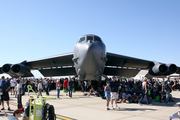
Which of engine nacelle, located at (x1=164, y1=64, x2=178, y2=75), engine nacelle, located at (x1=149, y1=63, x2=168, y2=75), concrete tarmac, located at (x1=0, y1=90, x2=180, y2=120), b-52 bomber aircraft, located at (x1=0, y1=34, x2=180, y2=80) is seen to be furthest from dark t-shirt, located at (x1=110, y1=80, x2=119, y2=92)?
engine nacelle, located at (x1=164, y1=64, x2=178, y2=75)

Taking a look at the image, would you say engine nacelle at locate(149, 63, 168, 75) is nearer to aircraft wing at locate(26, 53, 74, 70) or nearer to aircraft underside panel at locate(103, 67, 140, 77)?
aircraft underside panel at locate(103, 67, 140, 77)

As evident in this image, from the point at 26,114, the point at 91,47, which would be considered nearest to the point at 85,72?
the point at 91,47

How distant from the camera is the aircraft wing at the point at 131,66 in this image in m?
13.0

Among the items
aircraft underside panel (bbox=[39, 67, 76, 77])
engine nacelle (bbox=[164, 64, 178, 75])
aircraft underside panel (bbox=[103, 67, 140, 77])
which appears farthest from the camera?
aircraft underside panel (bbox=[39, 67, 76, 77])

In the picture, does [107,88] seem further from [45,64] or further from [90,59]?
[45,64]

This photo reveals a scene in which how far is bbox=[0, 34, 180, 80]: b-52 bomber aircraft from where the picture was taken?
10742 millimetres

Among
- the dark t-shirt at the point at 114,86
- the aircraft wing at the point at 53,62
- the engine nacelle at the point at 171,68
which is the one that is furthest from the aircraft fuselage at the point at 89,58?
the engine nacelle at the point at 171,68

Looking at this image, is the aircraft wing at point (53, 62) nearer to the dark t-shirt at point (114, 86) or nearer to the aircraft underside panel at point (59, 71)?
the aircraft underside panel at point (59, 71)

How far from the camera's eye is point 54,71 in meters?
19.6

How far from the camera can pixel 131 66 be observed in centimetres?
1881

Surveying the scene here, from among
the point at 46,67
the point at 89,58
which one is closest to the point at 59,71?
the point at 46,67

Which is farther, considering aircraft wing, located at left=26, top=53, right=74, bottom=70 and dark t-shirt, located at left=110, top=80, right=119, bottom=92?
aircraft wing, located at left=26, top=53, right=74, bottom=70

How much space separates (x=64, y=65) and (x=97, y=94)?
7.06 m

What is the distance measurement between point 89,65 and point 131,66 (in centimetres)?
939
